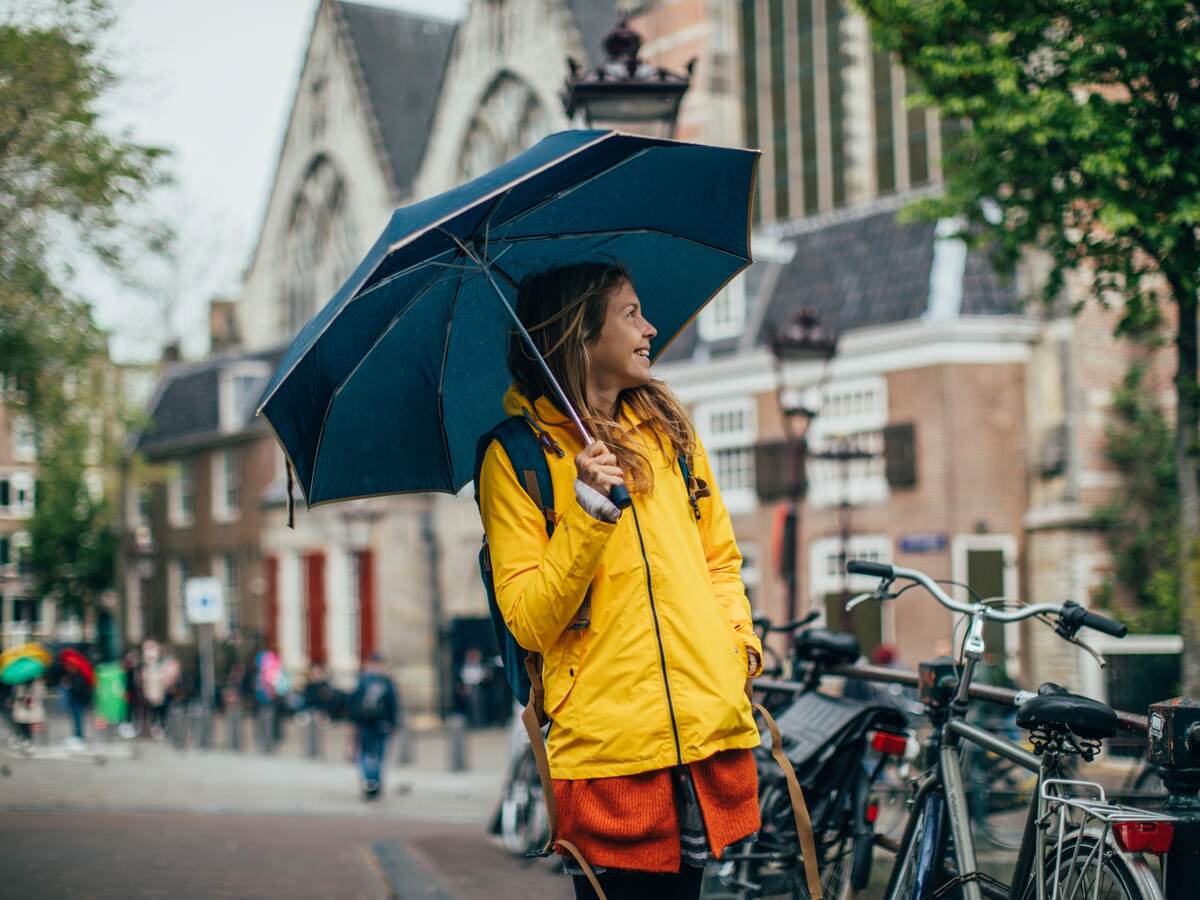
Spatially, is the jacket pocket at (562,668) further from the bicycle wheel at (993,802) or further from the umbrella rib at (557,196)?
the bicycle wheel at (993,802)

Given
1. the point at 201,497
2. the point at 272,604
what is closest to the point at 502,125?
the point at 272,604

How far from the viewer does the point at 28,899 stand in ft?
22.2

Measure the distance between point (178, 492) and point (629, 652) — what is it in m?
46.5

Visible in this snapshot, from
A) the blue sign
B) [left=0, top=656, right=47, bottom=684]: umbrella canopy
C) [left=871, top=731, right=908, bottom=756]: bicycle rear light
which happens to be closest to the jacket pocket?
[left=871, top=731, right=908, bottom=756]: bicycle rear light

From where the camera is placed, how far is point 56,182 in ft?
40.5

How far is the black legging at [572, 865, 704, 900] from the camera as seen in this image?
10.6ft

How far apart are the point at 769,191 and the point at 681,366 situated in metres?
6.33

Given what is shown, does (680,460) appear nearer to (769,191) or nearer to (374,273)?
(374,273)

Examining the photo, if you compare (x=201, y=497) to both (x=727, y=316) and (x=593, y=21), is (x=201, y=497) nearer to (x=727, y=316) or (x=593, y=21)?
(x=593, y=21)

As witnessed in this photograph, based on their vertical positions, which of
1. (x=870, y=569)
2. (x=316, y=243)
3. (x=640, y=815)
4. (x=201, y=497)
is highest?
(x=316, y=243)

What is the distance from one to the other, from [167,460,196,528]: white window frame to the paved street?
2776 cm

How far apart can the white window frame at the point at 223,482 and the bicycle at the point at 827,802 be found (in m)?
40.8

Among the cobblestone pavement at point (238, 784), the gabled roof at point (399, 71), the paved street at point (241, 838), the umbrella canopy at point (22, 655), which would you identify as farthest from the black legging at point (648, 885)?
the gabled roof at point (399, 71)

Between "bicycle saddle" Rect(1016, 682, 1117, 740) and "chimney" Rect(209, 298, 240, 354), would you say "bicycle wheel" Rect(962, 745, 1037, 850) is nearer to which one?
"bicycle saddle" Rect(1016, 682, 1117, 740)
